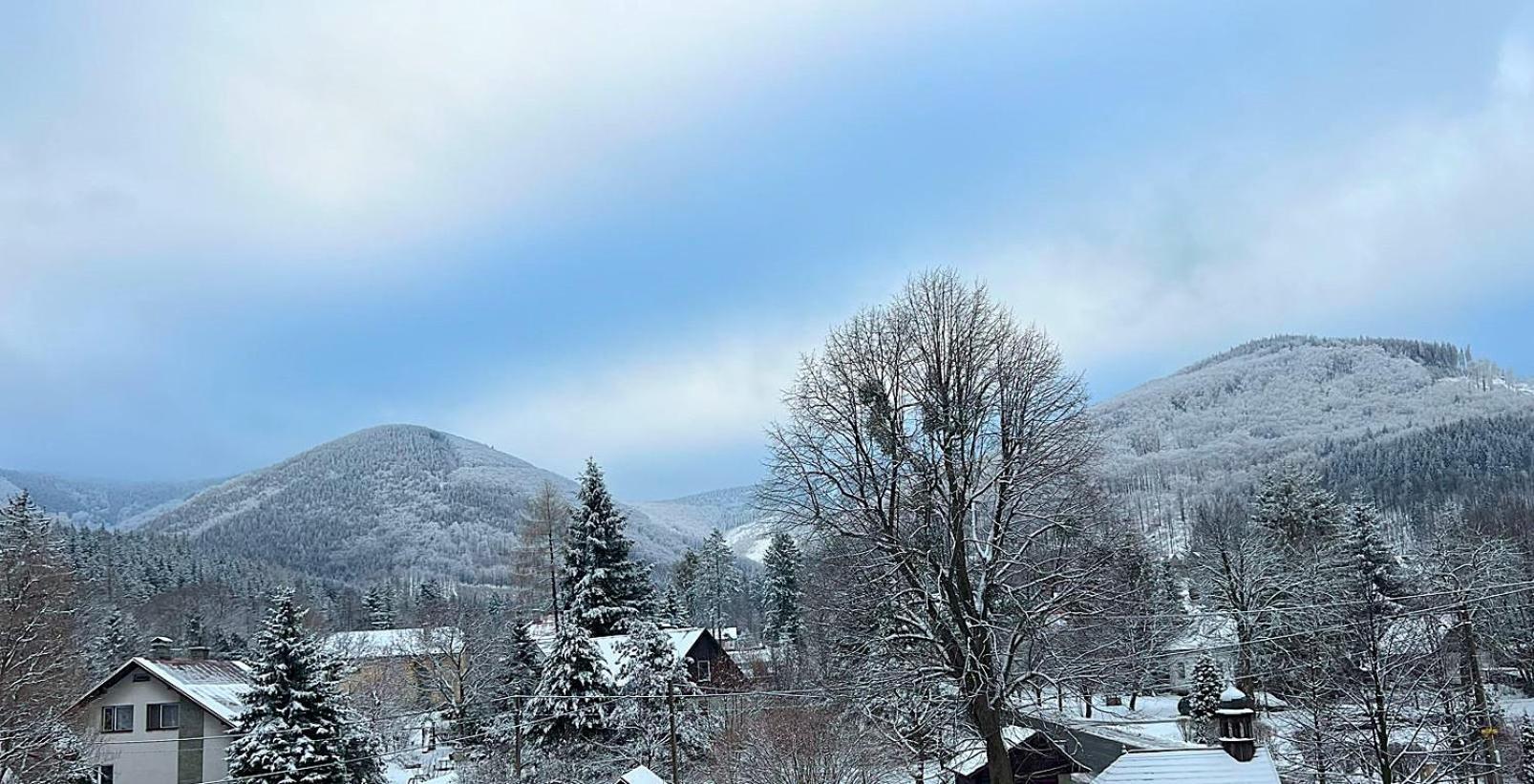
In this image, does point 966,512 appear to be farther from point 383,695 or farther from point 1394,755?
point 383,695

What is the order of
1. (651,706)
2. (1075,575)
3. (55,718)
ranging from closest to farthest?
(1075,575), (55,718), (651,706)

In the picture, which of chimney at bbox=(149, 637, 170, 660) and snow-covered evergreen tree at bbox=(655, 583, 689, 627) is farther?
snow-covered evergreen tree at bbox=(655, 583, 689, 627)

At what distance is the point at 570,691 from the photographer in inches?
1346

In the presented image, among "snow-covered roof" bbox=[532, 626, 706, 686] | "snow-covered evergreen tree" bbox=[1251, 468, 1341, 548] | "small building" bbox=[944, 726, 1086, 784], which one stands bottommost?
"small building" bbox=[944, 726, 1086, 784]

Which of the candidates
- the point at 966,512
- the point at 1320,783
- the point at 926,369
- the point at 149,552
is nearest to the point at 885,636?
the point at 966,512

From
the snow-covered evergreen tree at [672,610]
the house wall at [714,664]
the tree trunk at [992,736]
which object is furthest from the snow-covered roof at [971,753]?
the snow-covered evergreen tree at [672,610]

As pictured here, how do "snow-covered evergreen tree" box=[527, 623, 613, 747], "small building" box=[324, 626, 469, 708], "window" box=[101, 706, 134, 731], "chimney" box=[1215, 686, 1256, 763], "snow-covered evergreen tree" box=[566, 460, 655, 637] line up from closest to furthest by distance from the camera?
"chimney" box=[1215, 686, 1256, 763], "snow-covered evergreen tree" box=[527, 623, 613, 747], "window" box=[101, 706, 134, 731], "snow-covered evergreen tree" box=[566, 460, 655, 637], "small building" box=[324, 626, 469, 708]

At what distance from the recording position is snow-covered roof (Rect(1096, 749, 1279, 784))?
73.2 feet

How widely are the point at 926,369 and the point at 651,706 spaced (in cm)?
1923

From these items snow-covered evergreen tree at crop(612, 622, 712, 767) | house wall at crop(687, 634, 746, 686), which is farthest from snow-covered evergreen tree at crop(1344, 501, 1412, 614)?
snow-covered evergreen tree at crop(612, 622, 712, 767)

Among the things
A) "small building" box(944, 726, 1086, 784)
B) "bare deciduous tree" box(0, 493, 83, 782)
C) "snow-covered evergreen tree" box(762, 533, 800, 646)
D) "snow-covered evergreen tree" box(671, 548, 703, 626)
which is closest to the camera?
"small building" box(944, 726, 1086, 784)

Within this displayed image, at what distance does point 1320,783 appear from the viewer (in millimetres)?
26625

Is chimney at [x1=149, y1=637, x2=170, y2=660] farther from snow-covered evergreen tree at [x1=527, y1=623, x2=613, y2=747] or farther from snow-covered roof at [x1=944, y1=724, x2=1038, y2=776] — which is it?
snow-covered roof at [x1=944, y1=724, x2=1038, y2=776]

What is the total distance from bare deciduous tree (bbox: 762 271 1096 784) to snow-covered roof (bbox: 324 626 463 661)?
32760 mm
